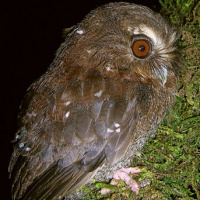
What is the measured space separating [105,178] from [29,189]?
562 millimetres

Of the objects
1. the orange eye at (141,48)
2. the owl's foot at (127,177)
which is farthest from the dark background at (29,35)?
the owl's foot at (127,177)

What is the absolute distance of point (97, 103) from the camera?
1.67m

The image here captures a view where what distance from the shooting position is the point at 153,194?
153 centimetres

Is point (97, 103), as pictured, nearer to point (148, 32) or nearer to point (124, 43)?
point (124, 43)

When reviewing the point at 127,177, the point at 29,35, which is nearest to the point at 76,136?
the point at 127,177

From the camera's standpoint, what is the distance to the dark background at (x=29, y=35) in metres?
5.86

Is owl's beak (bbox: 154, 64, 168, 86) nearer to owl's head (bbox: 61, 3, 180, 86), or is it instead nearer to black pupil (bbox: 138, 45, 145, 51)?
owl's head (bbox: 61, 3, 180, 86)

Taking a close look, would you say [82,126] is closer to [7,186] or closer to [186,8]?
[186,8]

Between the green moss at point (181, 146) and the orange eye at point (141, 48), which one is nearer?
the green moss at point (181, 146)

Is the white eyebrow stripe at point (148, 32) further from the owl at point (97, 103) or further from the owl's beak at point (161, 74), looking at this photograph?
the owl's beak at point (161, 74)

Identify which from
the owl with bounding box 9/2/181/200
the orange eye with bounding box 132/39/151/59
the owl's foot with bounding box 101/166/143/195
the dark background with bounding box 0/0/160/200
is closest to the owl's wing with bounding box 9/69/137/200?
the owl with bounding box 9/2/181/200

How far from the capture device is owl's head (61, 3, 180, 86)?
1805mm

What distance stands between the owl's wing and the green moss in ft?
0.64

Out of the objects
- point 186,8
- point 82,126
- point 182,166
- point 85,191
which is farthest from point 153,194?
point 186,8
